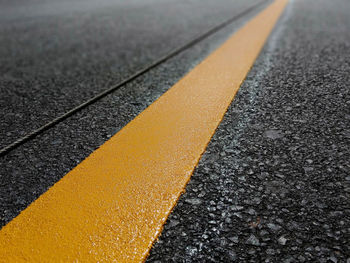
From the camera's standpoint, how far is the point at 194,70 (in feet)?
6.23

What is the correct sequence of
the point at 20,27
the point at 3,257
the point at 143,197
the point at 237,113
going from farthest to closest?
1. the point at 20,27
2. the point at 237,113
3. the point at 143,197
4. the point at 3,257

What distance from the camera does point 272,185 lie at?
86 centimetres

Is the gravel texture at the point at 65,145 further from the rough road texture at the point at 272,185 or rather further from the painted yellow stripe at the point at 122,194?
the rough road texture at the point at 272,185

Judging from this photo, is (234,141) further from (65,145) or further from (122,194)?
(65,145)

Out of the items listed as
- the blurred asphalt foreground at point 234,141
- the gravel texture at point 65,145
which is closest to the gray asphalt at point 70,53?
the blurred asphalt foreground at point 234,141

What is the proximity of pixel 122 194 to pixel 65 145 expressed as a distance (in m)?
0.36

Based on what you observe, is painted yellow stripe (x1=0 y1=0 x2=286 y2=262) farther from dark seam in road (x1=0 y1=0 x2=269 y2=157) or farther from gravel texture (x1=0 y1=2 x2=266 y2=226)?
dark seam in road (x1=0 y1=0 x2=269 y2=157)

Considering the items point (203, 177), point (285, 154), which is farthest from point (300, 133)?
point (203, 177)

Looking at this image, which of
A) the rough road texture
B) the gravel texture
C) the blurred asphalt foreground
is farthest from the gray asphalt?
the rough road texture

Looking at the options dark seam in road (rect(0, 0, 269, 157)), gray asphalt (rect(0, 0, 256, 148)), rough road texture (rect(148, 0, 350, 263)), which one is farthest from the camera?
gray asphalt (rect(0, 0, 256, 148))

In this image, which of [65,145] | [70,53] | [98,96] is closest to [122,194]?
[65,145]

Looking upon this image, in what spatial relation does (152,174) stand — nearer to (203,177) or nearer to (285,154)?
(203,177)

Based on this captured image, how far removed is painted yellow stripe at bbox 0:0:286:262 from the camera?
693 millimetres

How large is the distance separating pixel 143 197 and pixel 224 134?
1.35ft
